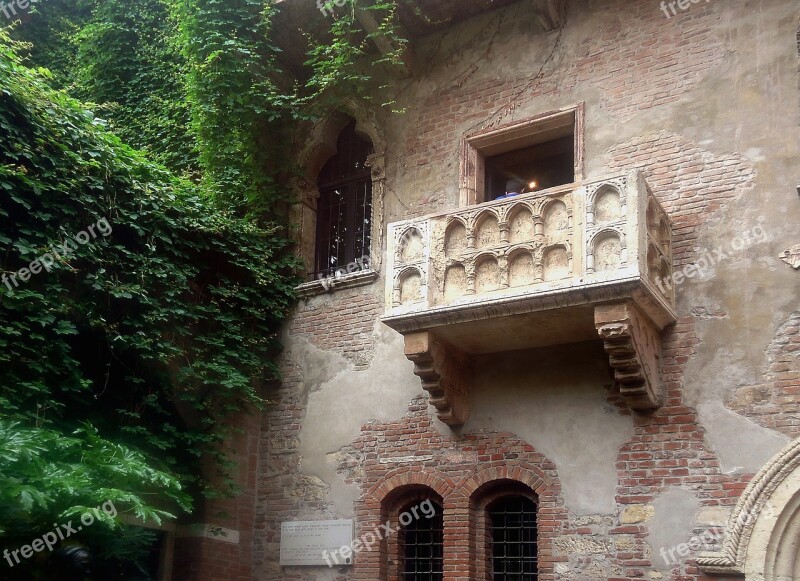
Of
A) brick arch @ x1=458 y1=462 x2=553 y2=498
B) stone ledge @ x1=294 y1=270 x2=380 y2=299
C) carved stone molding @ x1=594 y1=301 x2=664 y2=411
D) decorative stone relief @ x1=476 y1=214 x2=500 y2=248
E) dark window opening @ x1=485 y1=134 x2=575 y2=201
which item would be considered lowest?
brick arch @ x1=458 y1=462 x2=553 y2=498

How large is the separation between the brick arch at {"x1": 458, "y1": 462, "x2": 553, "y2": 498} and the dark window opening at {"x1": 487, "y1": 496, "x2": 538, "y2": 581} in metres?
0.28

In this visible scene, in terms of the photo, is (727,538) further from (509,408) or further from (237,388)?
(237,388)

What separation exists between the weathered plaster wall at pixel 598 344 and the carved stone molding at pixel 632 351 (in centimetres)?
15

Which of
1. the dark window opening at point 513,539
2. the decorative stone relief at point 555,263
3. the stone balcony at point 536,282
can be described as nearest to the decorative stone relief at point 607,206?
the stone balcony at point 536,282

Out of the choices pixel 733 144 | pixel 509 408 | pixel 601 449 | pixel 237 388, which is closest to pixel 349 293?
pixel 237 388

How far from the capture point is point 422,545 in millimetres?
9297

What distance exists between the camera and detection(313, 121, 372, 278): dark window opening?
35.4 ft

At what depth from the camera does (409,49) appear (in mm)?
10641

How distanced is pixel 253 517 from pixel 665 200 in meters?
5.40

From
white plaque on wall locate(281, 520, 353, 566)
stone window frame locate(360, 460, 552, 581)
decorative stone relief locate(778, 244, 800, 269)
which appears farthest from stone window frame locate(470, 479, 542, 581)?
decorative stone relief locate(778, 244, 800, 269)

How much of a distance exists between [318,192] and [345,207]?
459 millimetres

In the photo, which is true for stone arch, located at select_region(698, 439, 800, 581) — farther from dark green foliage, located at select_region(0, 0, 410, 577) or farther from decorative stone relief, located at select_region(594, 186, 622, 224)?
dark green foliage, located at select_region(0, 0, 410, 577)

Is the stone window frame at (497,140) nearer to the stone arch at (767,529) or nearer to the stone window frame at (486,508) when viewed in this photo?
the stone window frame at (486,508)

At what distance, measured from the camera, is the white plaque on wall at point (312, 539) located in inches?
373
